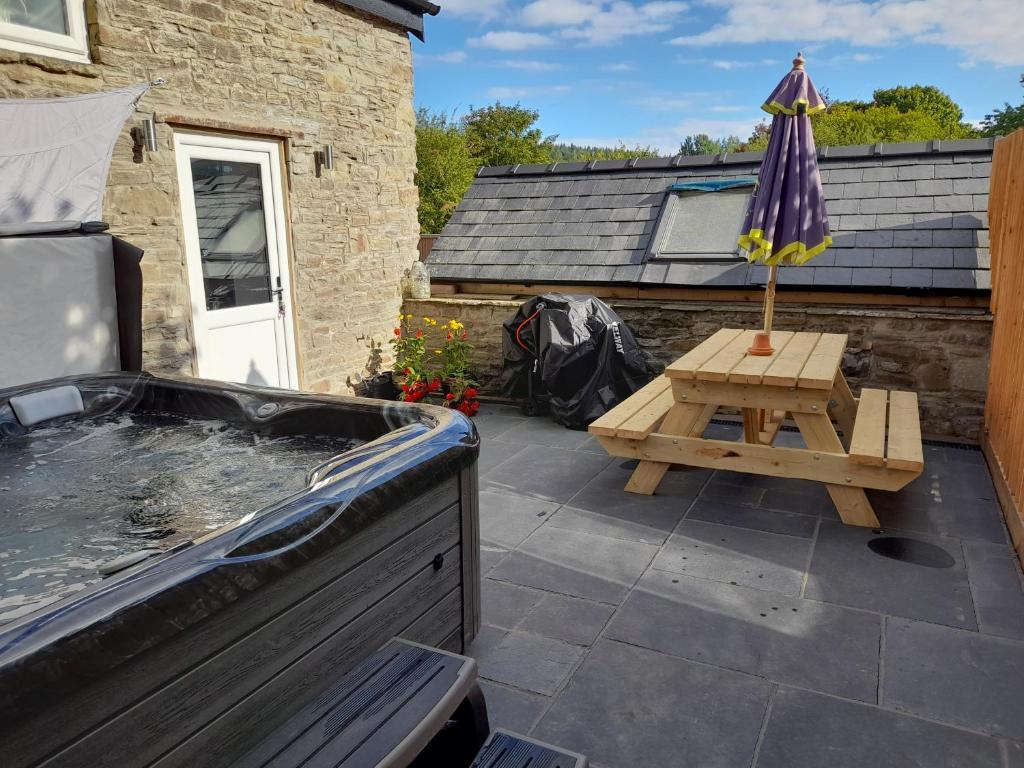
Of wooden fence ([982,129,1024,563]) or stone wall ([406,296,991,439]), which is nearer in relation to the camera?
wooden fence ([982,129,1024,563])

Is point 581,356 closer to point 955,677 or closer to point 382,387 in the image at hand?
point 382,387

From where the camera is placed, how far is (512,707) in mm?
2299

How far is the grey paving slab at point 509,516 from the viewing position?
3.58m

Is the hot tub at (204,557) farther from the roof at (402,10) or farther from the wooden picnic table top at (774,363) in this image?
the roof at (402,10)

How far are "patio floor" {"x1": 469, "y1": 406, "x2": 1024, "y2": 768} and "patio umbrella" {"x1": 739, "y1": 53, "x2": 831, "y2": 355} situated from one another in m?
1.41

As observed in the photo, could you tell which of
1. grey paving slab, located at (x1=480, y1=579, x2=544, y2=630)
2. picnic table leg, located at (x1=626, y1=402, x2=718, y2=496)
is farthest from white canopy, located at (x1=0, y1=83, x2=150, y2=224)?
picnic table leg, located at (x1=626, y1=402, x2=718, y2=496)

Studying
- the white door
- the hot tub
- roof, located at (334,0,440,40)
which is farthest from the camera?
roof, located at (334,0,440,40)

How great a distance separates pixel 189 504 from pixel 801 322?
4.41 meters

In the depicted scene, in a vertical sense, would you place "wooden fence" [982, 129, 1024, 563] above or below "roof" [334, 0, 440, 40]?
below

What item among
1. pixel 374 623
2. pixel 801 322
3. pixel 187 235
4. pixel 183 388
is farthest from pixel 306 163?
pixel 374 623

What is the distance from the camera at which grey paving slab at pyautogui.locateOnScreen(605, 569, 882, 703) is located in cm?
244

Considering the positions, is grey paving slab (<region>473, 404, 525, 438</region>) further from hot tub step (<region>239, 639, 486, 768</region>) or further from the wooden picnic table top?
hot tub step (<region>239, 639, 486, 768</region>)

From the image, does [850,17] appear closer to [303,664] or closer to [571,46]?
[571,46]

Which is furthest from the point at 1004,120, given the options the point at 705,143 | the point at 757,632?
the point at 757,632
